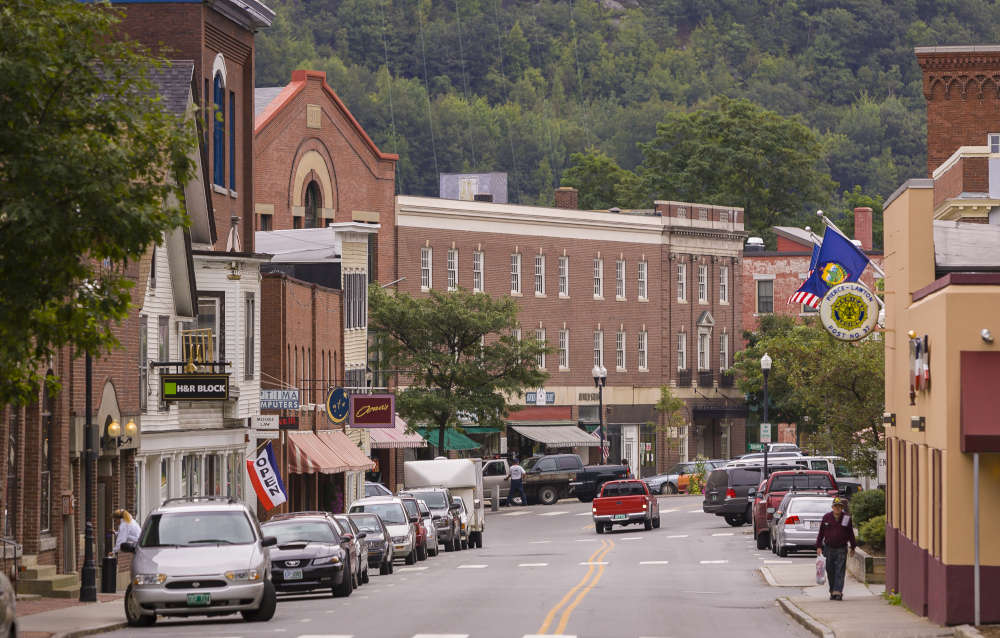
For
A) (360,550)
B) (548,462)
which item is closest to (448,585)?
(360,550)

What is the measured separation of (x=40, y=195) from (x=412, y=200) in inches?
2306

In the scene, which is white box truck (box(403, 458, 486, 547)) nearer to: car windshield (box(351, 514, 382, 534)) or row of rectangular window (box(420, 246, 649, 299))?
car windshield (box(351, 514, 382, 534))

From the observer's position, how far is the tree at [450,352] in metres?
69.9

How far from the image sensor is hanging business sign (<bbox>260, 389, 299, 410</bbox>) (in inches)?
1845

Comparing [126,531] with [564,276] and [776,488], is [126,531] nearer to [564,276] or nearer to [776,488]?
[776,488]

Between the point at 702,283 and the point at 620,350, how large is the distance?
6945mm

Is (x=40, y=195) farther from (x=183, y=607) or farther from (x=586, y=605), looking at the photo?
(x=586, y=605)

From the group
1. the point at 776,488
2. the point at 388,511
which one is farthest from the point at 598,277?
the point at 388,511

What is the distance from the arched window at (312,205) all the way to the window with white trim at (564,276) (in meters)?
13.8

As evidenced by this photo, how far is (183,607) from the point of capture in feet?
83.0

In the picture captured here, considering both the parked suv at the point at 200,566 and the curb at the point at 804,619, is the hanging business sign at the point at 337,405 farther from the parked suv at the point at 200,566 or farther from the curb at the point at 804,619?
the parked suv at the point at 200,566

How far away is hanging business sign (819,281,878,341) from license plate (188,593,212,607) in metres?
11.9

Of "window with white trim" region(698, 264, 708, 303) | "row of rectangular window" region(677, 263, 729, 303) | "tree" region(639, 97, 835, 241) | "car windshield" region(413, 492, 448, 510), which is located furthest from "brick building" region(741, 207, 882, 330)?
"car windshield" region(413, 492, 448, 510)

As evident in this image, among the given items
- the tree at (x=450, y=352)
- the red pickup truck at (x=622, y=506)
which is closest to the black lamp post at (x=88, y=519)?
the red pickup truck at (x=622, y=506)
